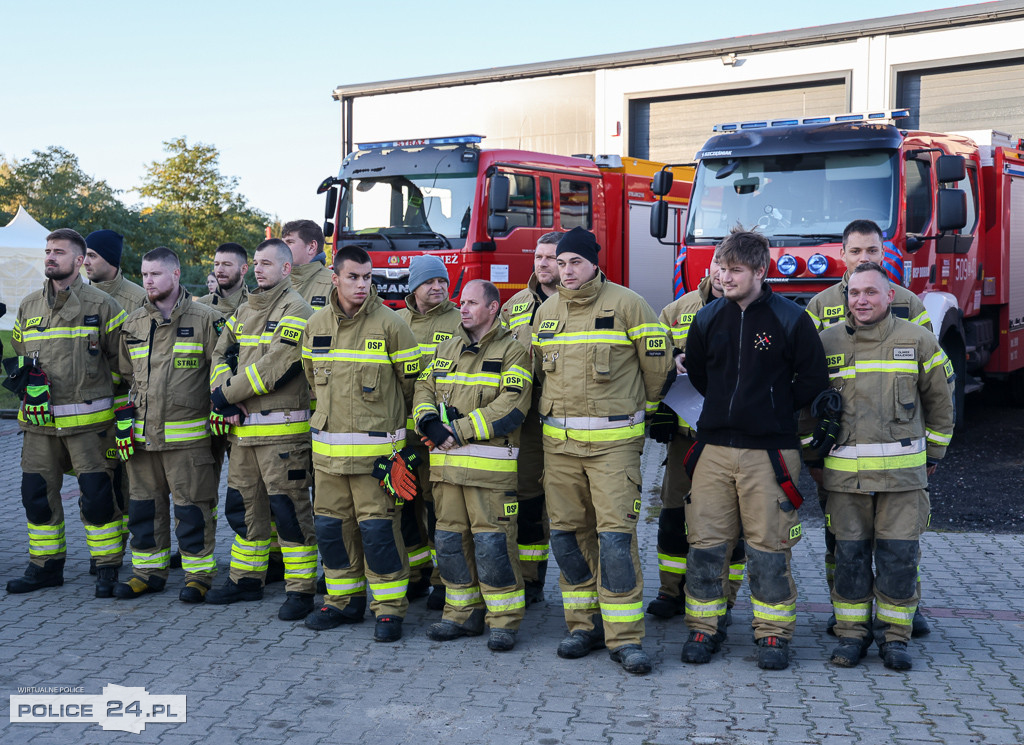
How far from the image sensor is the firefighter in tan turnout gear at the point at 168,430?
228 inches

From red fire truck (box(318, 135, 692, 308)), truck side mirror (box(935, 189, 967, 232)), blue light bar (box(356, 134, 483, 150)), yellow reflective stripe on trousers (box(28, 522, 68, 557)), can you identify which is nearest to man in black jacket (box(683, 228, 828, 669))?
yellow reflective stripe on trousers (box(28, 522, 68, 557))

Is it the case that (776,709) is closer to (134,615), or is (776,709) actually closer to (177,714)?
(177,714)

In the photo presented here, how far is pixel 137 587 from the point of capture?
5840mm

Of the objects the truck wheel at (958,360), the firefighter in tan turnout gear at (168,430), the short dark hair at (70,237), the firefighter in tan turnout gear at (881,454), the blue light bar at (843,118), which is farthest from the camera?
the truck wheel at (958,360)

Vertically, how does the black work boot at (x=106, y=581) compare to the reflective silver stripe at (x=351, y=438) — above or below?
below

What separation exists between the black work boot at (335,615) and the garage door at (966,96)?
15028mm

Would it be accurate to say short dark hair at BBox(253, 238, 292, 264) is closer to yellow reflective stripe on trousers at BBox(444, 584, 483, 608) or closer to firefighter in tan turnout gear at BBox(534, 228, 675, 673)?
firefighter in tan turnout gear at BBox(534, 228, 675, 673)

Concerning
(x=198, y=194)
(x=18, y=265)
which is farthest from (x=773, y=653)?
(x=198, y=194)

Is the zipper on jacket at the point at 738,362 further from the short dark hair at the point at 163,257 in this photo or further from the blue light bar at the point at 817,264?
the blue light bar at the point at 817,264

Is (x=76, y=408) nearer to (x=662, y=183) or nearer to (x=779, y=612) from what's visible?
(x=779, y=612)

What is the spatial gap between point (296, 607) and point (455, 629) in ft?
3.06

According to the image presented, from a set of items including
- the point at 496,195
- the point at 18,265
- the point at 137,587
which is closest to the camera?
the point at 137,587

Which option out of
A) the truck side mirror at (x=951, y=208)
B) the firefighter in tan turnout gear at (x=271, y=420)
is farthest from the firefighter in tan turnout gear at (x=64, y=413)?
the truck side mirror at (x=951, y=208)

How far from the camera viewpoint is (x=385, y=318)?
208 inches
